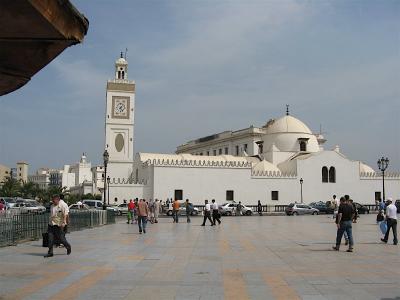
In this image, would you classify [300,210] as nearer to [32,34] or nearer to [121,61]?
[121,61]

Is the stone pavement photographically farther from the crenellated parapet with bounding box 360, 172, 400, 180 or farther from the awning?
the crenellated parapet with bounding box 360, 172, 400, 180

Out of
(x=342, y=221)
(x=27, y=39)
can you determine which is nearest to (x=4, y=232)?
(x=342, y=221)

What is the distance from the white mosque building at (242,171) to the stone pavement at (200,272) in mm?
33889

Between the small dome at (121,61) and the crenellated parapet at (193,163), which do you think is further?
the small dome at (121,61)

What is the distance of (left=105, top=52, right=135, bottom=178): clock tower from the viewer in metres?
57.5

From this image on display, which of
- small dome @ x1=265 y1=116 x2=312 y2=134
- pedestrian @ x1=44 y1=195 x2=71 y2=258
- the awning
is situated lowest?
pedestrian @ x1=44 y1=195 x2=71 y2=258

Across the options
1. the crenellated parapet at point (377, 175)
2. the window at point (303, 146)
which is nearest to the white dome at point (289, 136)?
the window at point (303, 146)

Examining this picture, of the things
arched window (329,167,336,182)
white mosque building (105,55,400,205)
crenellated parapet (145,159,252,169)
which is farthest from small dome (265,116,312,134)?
crenellated parapet (145,159,252,169)

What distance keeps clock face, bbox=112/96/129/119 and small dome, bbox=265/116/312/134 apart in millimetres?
18931

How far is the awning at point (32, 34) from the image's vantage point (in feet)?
12.7

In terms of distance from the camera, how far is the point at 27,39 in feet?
14.7

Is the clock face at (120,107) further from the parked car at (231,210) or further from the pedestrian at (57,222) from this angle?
the pedestrian at (57,222)

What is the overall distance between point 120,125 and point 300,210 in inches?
955

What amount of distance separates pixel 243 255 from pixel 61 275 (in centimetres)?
→ 505
